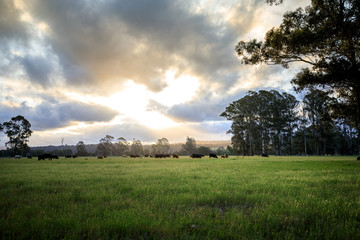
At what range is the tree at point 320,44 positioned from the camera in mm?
12891

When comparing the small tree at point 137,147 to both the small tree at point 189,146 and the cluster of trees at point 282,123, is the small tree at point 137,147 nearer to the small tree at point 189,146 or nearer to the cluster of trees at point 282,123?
the small tree at point 189,146

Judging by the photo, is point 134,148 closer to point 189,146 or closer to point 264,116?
point 189,146

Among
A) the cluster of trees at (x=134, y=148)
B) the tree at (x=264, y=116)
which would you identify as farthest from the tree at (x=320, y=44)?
the cluster of trees at (x=134, y=148)

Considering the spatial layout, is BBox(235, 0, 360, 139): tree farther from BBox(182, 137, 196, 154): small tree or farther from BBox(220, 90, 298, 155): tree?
BBox(182, 137, 196, 154): small tree

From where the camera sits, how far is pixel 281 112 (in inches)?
2680

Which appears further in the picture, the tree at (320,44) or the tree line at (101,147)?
the tree line at (101,147)

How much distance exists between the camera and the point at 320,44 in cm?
1380

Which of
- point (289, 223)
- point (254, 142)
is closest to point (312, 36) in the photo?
point (289, 223)

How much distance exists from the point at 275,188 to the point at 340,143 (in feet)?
303

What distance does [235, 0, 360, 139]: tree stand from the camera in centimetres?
1289

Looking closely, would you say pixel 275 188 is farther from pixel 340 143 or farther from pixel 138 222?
pixel 340 143

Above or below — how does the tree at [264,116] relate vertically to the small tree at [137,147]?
above

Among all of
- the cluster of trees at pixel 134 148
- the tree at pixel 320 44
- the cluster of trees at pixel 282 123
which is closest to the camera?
the tree at pixel 320 44

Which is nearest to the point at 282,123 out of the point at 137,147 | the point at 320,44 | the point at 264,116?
the point at 264,116
